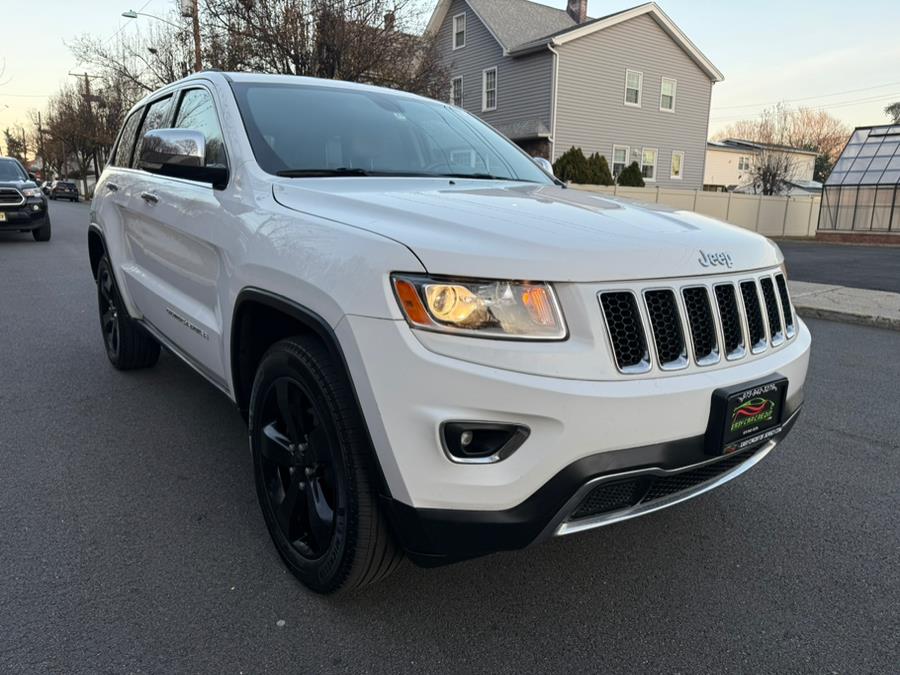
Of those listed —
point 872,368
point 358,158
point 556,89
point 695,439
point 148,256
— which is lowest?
point 872,368

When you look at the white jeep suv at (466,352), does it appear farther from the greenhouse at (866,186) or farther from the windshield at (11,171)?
the greenhouse at (866,186)

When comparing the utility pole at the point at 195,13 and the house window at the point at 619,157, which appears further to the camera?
the house window at the point at 619,157

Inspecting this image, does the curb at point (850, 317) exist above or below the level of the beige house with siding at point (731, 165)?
below

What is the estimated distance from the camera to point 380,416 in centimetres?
183

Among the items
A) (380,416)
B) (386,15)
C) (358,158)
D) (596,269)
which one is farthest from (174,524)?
(386,15)

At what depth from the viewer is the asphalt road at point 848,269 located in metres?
10.9

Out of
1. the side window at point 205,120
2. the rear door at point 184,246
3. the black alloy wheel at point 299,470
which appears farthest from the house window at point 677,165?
the black alloy wheel at point 299,470

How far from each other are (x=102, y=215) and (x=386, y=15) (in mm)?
14940

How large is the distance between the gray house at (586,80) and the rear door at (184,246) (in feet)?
71.6

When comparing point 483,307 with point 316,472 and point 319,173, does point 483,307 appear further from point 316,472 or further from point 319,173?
point 319,173

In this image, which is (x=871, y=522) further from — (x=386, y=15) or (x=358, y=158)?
(x=386, y=15)

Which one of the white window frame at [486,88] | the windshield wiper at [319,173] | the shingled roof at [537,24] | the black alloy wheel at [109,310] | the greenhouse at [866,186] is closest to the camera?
the windshield wiper at [319,173]

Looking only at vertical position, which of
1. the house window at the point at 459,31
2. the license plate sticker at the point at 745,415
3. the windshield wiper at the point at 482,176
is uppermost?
the house window at the point at 459,31

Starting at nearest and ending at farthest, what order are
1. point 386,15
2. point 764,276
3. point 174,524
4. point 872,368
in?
point 764,276 < point 174,524 < point 872,368 < point 386,15
